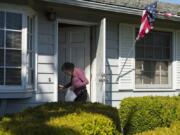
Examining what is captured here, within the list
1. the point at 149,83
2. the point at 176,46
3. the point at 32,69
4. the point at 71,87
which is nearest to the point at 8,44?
the point at 32,69

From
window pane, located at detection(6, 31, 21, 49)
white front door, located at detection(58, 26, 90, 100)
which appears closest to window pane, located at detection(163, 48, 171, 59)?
white front door, located at detection(58, 26, 90, 100)

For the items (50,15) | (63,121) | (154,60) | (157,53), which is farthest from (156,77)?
(63,121)

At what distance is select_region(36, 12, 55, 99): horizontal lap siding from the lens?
10.5 meters

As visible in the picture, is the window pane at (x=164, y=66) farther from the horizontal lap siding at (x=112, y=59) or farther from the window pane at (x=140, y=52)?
the horizontal lap siding at (x=112, y=59)

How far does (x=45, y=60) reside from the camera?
417 inches

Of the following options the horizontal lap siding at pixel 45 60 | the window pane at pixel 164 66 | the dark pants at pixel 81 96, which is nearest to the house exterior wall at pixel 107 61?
the horizontal lap siding at pixel 45 60

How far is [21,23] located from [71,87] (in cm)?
197

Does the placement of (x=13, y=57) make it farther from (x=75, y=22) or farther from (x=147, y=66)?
(x=147, y=66)

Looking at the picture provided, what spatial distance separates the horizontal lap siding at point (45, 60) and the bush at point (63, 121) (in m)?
2.93

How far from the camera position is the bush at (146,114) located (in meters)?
10.9

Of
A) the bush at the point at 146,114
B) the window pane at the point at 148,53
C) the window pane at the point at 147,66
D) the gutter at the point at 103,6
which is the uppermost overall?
the gutter at the point at 103,6

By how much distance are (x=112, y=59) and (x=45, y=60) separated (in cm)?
217

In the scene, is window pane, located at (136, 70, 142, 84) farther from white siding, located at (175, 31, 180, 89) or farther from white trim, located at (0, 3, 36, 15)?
white trim, located at (0, 3, 36, 15)

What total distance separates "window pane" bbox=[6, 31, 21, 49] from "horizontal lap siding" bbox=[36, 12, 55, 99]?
2.83 ft
